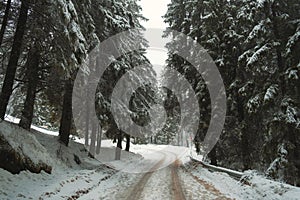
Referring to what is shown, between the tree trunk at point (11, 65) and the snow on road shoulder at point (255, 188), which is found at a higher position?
the tree trunk at point (11, 65)

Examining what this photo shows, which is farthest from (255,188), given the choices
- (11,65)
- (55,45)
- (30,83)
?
(30,83)

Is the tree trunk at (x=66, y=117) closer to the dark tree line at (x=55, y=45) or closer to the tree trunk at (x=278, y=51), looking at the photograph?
the dark tree line at (x=55, y=45)

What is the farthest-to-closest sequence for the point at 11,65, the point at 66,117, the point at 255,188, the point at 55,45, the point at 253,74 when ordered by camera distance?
1. the point at 66,117
2. the point at 253,74
3. the point at 55,45
4. the point at 11,65
5. the point at 255,188

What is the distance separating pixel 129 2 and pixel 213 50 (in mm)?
8846

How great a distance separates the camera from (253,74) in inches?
631

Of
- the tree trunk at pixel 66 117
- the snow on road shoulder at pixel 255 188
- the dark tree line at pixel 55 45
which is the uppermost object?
the dark tree line at pixel 55 45

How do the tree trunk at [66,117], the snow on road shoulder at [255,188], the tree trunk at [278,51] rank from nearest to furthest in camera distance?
the snow on road shoulder at [255,188] → the tree trunk at [278,51] → the tree trunk at [66,117]

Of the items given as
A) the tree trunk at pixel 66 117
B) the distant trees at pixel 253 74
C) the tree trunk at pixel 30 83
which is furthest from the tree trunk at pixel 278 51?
the tree trunk at pixel 30 83

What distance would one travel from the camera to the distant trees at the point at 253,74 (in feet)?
41.8

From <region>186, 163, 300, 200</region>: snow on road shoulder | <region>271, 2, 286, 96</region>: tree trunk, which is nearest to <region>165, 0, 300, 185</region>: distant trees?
<region>271, 2, 286, 96</region>: tree trunk

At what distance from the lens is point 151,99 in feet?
106

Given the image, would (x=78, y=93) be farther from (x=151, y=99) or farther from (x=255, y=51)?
(x=151, y=99)

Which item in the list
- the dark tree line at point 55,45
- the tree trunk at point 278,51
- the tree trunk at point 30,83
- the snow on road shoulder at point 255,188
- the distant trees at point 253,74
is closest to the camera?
the snow on road shoulder at point 255,188

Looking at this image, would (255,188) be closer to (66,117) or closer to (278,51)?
(278,51)
